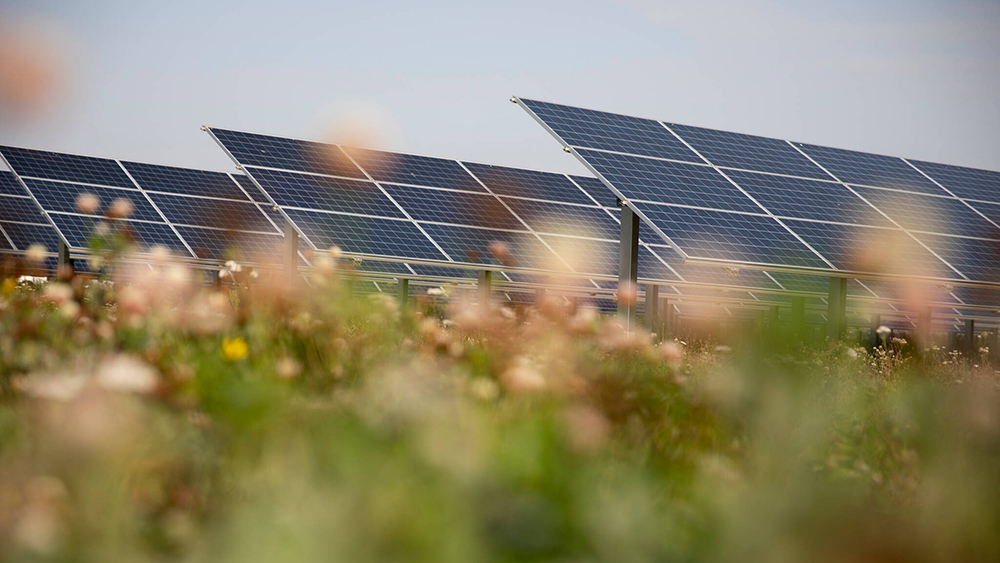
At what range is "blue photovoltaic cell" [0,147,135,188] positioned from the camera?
2261 cm

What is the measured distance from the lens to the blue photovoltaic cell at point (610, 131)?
1536 cm

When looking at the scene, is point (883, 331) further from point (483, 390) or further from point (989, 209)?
point (989, 209)

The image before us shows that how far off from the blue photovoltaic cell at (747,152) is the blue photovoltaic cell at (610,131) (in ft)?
1.93

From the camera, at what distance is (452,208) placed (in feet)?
62.3

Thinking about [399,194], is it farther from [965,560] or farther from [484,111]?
[965,560]

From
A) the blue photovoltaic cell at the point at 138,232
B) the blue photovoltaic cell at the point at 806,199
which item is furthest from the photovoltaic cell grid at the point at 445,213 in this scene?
the blue photovoltaic cell at the point at 138,232

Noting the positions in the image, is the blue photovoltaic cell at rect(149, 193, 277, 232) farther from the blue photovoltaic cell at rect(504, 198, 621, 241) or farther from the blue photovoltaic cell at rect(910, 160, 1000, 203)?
the blue photovoltaic cell at rect(910, 160, 1000, 203)

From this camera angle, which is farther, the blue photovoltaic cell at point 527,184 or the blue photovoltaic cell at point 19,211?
the blue photovoltaic cell at point 19,211

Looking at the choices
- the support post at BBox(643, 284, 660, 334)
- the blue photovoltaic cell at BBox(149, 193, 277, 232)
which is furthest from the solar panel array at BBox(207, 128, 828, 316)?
the blue photovoltaic cell at BBox(149, 193, 277, 232)

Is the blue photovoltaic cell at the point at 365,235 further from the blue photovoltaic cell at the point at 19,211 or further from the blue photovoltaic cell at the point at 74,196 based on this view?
the blue photovoltaic cell at the point at 19,211

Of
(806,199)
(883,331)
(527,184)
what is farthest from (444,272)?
(883,331)

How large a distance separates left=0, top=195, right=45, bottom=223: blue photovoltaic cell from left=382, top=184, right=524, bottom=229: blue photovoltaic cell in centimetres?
1519

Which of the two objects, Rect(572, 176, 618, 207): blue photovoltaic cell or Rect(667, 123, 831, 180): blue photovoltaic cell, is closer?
Rect(667, 123, 831, 180): blue photovoltaic cell

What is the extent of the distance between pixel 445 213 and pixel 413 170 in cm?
245
